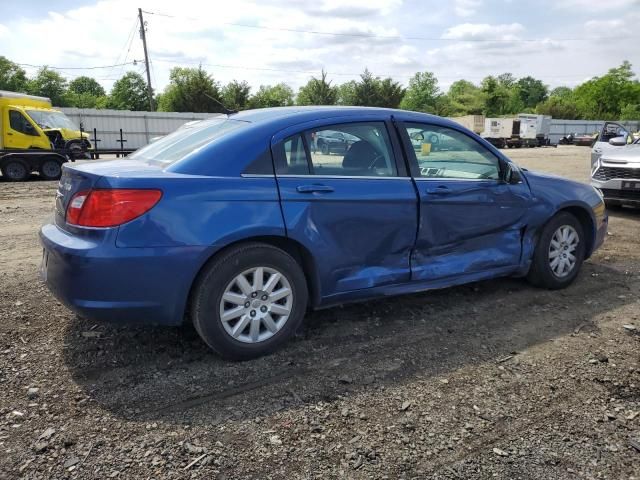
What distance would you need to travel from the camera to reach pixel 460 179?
14.0 ft

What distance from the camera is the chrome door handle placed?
3.51 metres

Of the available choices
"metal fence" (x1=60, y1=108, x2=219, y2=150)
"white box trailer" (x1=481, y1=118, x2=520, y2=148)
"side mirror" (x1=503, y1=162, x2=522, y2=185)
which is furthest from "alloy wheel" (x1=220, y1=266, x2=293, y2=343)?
"white box trailer" (x1=481, y1=118, x2=520, y2=148)

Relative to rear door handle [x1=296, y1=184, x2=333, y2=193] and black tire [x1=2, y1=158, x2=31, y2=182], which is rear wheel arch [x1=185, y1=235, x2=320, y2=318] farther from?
black tire [x1=2, y1=158, x2=31, y2=182]

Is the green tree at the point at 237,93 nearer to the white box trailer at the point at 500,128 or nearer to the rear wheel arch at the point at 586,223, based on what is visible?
the white box trailer at the point at 500,128

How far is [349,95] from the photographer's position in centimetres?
6253

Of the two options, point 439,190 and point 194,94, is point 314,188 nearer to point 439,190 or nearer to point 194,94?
point 439,190

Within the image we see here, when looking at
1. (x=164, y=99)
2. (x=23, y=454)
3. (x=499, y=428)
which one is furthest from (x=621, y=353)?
(x=164, y=99)

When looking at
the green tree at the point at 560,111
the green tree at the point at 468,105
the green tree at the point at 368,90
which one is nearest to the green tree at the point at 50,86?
the green tree at the point at 368,90

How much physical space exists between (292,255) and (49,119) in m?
18.8

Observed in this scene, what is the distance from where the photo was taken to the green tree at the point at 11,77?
234 ft

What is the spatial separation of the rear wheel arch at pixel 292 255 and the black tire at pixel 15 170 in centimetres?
1562

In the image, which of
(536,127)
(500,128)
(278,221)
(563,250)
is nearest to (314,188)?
(278,221)

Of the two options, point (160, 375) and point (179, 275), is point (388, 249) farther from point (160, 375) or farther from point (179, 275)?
point (160, 375)

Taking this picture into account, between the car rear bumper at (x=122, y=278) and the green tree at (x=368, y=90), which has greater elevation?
the green tree at (x=368, y=90)
